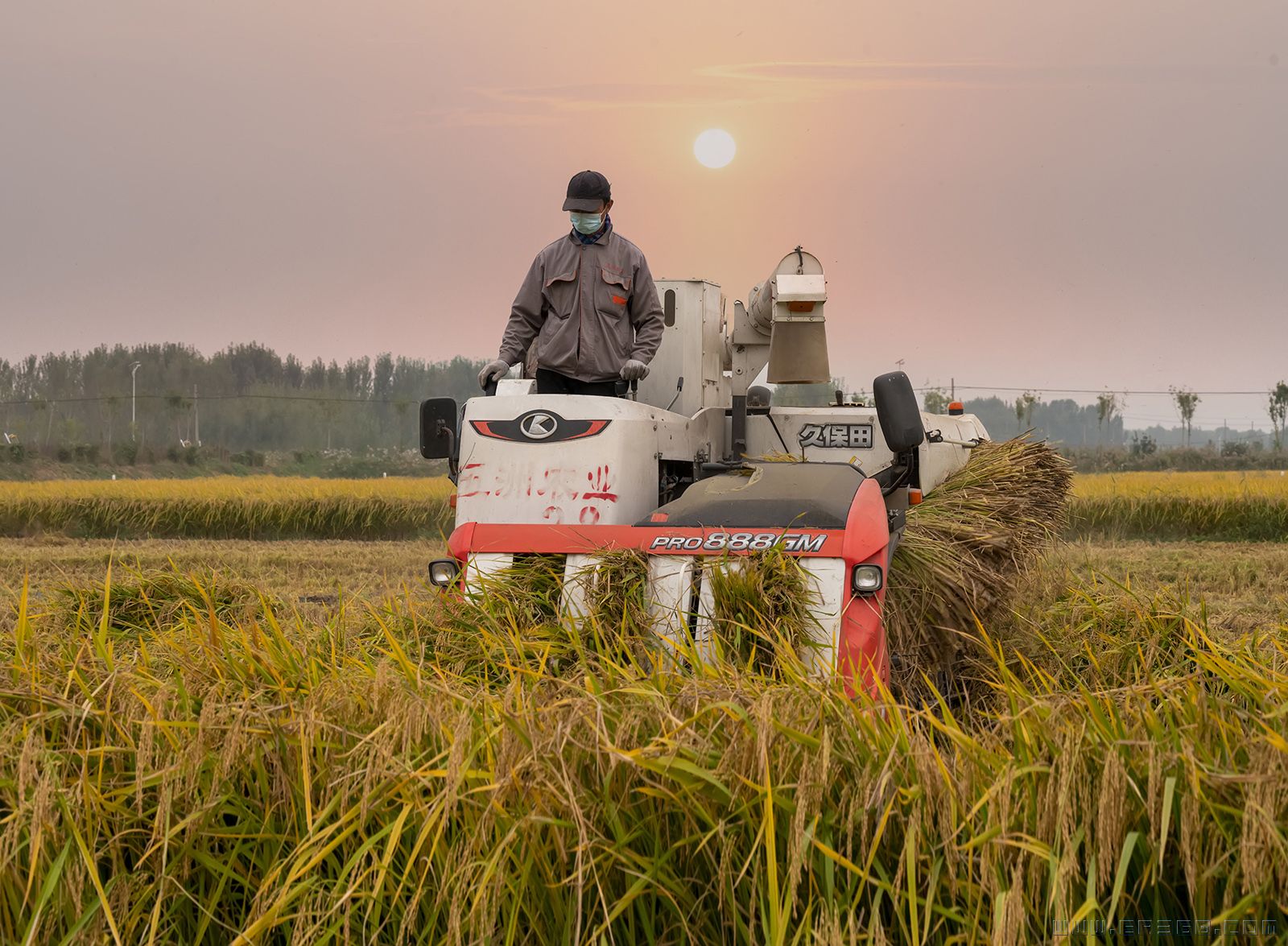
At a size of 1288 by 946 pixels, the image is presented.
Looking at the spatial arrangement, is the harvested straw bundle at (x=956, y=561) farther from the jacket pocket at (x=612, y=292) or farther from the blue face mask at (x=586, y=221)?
the blue face mask at (x=586, y=221)

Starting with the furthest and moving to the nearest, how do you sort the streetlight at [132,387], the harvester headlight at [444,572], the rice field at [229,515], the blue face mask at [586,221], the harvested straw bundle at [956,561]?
the streetlight at [132,387] → the rice field at [229,515] → the blue face mask at [586,221] → the harvested straw bundle at [956,561] → the harvester headlight at [444,572]

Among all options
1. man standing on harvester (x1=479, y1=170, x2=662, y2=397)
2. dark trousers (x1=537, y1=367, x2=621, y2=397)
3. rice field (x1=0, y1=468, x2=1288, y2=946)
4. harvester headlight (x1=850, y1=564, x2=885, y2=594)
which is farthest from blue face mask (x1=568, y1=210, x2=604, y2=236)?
rice field (x1=0, y1=468, x2=1288, y2=946)

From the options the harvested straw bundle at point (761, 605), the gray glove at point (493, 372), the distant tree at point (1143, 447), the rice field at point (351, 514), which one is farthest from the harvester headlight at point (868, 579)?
the distant tree at point (1143, 447)

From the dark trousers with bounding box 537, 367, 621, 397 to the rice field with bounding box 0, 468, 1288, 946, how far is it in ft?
8.43

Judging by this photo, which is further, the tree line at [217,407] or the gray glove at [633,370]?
the tree line at [217,407]

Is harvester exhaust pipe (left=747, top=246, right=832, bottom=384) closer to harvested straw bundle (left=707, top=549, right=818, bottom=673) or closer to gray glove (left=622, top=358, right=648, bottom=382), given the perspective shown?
gray glove (left=622, top=358, right=648, bottom=382)

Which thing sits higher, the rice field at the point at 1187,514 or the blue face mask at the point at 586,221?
the blue face mask at the point at 586,221

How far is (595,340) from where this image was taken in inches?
223

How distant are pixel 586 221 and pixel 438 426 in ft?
4.29

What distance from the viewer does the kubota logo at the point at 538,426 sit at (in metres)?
4.89

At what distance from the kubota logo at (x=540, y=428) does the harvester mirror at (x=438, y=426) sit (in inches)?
7.5

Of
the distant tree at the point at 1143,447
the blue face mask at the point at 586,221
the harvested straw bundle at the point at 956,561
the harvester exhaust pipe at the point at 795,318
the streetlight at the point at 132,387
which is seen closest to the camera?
the harvested straw bundle at the point at 956,561

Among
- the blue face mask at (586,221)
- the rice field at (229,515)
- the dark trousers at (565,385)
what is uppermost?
the blue face mask at (586,221)

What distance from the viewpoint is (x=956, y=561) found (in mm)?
5062
